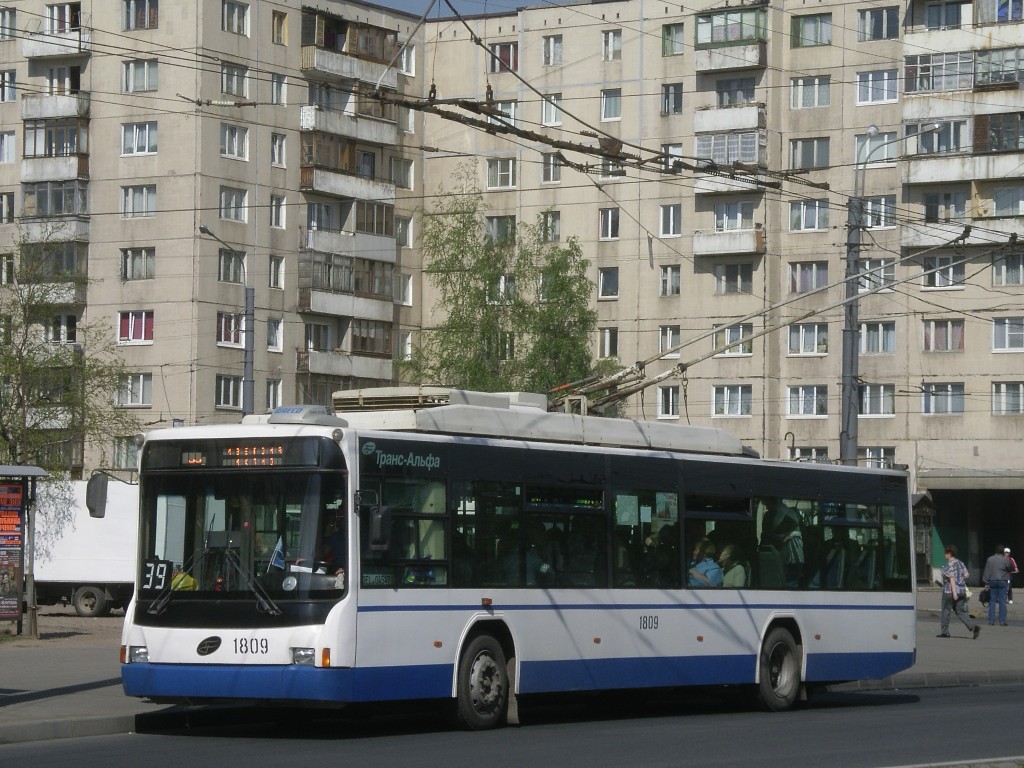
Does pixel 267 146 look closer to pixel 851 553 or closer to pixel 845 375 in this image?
pixel 845 375

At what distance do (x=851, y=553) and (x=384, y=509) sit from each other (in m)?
7.37

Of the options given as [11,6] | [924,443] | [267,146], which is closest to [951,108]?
[924,443]

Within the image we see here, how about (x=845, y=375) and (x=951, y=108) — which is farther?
(x=951, y=108)

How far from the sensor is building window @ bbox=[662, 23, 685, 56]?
64312 mm

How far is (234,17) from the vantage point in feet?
196

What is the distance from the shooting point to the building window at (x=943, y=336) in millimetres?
60281

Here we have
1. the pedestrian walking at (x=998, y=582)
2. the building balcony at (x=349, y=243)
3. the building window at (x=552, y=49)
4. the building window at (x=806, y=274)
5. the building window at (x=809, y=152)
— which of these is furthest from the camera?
the building window at (x=552, y=49)

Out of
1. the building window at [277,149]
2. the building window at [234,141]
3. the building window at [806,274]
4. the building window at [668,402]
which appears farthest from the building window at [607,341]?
the building window at [234,141]

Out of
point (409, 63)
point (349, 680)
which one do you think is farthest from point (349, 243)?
point (349, 680)

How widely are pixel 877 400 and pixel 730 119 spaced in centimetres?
1055

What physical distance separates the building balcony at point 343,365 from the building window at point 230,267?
3.56 meters

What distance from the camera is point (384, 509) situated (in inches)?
548

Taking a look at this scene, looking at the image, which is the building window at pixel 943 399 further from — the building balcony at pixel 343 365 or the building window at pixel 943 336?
the building balcony at pixel 343 365

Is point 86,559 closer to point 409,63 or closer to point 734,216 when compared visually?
point 734,216
